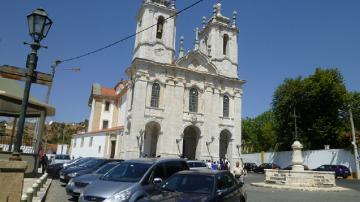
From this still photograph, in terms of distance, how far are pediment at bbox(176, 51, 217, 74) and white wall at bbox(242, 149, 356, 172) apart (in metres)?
16.3

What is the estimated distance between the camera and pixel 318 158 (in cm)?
3906

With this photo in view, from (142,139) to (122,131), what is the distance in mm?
5229

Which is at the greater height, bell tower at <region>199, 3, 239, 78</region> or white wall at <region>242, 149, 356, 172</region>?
bell tower at <region>199, 3, 239, 78</region>

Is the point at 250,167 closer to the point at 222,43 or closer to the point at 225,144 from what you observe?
the point at 225,144

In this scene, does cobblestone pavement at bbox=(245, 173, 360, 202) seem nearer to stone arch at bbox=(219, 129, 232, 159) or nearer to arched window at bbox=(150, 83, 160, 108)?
arched window at bbox=(150, 83, 160, 108)

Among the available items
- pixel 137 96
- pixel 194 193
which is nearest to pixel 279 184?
pixel 194 193

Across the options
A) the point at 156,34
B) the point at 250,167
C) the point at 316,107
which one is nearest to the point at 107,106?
the point at 156,34

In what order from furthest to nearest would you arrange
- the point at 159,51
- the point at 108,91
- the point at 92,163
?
the point at 108,91 → the point at 159,51 → the point at 92,163

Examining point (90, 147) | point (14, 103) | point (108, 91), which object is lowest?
point (90, 147)

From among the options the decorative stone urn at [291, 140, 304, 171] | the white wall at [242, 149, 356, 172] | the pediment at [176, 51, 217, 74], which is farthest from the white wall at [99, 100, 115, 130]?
the decorative stone urn at [291, 140, 304, 171]

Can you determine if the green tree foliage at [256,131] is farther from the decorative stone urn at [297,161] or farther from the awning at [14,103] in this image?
the awning at [14,103]

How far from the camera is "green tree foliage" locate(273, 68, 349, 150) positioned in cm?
4062

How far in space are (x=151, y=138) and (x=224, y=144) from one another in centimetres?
1020

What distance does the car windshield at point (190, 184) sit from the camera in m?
7.95
